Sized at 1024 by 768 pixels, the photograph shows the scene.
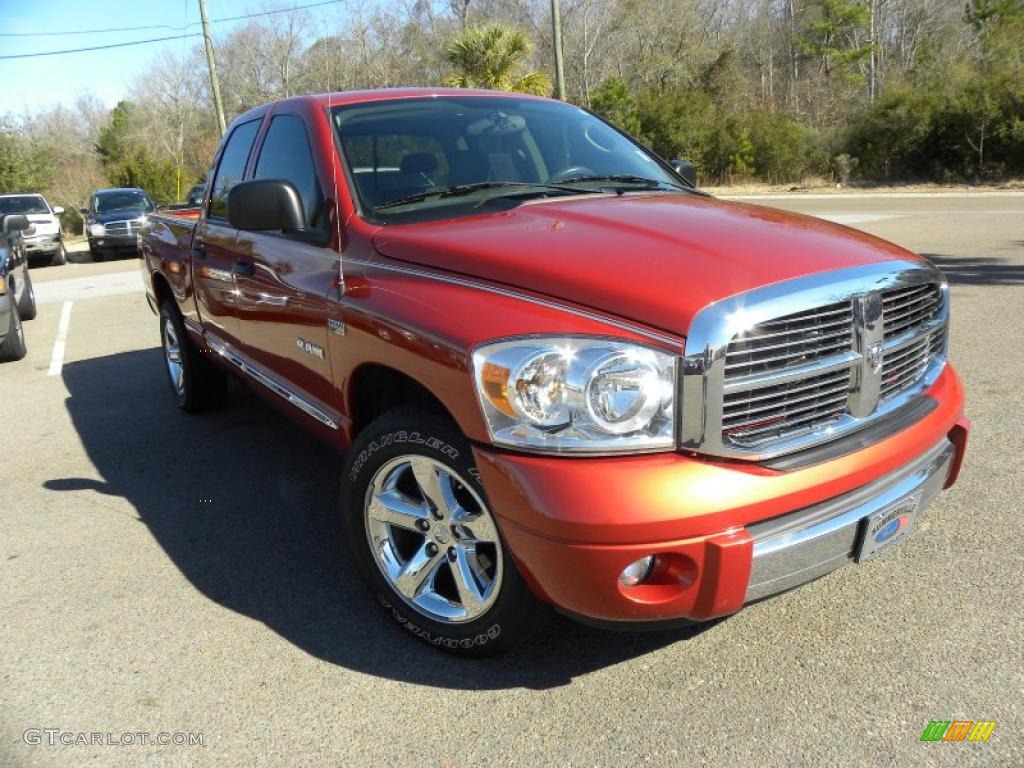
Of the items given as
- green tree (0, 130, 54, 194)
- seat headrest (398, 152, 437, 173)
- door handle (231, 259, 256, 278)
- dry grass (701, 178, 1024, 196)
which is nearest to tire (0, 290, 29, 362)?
door handle (231, 259, 256, 278)

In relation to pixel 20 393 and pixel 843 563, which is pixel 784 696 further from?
pixel 20 393

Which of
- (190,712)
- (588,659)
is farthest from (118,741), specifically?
(588,659)

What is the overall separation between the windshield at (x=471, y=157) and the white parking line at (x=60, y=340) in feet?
17.6

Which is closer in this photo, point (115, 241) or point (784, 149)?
point (115, 241)

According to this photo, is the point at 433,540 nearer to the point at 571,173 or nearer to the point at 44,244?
the point at 571,173

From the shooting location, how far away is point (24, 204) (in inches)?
757

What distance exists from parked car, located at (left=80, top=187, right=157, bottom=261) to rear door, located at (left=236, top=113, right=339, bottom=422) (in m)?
15.6

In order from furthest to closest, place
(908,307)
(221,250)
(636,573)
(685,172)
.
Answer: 1. (685,172)
2. (221,250)
3. (908,307)
4. (636,573)

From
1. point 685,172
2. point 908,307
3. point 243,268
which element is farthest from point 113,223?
point 908,307

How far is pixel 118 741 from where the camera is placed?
2486 millimetres

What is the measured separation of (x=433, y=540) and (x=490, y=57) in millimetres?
24306

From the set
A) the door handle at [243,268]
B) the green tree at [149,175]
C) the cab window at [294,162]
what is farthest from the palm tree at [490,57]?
the door handle at [243,268]

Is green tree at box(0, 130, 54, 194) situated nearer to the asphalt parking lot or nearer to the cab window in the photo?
the cab window

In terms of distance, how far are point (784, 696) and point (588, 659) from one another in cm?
62
